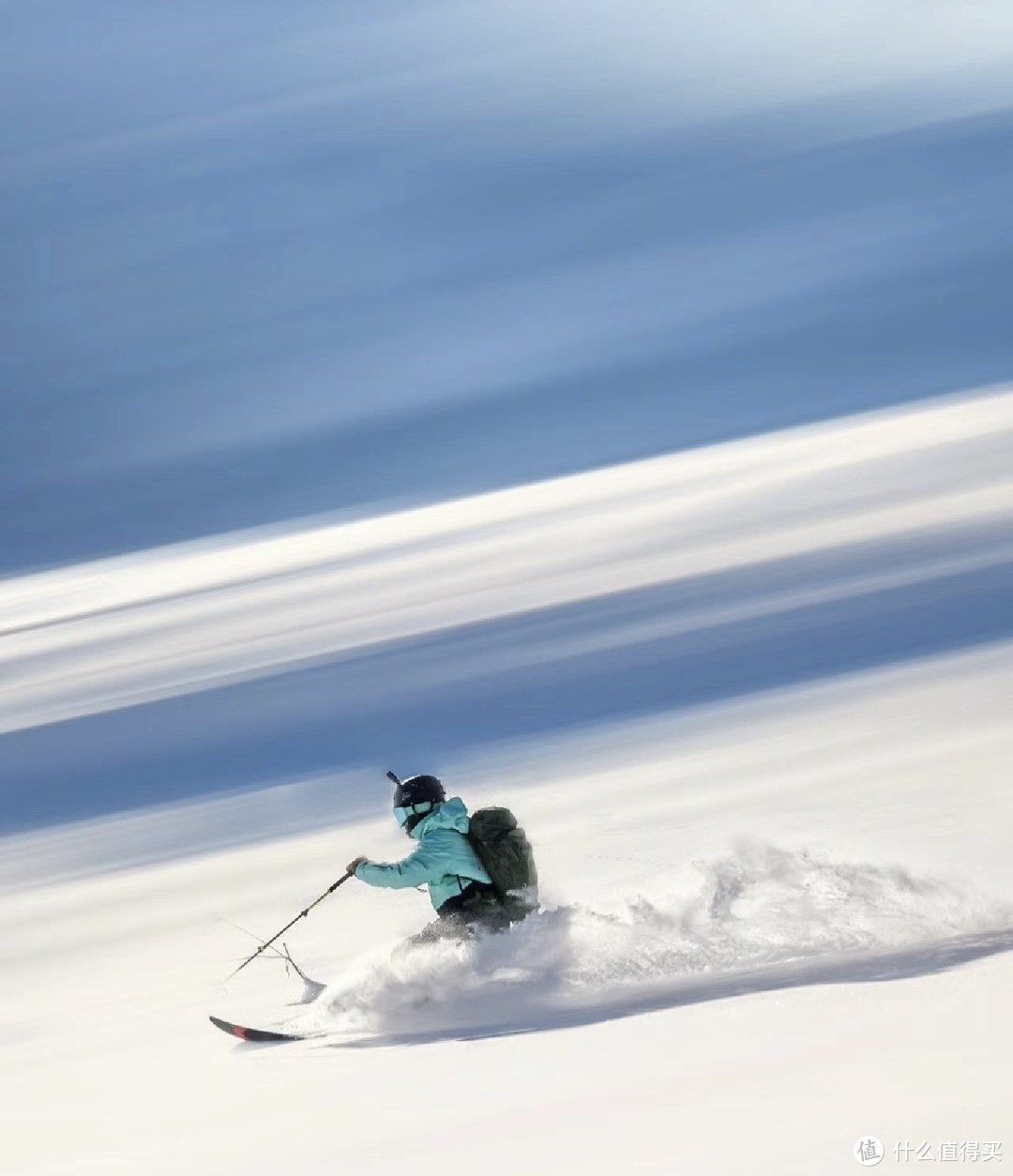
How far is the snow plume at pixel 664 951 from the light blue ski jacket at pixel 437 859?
189mm

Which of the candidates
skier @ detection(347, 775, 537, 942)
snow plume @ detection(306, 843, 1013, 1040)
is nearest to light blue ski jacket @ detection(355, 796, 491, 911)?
skier @ detection(347, 775, 537, 942)

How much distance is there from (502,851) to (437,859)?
0.54 ft

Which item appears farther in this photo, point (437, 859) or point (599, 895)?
point (599, 895)

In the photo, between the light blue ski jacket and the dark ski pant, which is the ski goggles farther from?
the dark ski pant

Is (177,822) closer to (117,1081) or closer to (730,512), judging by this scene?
(117,1081)

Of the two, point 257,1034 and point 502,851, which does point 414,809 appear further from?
point 257,1034

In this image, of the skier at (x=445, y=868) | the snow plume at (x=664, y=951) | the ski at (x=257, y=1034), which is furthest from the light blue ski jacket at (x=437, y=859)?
the ski at (x=257, y=1034)

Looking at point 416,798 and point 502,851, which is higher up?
point 416,798

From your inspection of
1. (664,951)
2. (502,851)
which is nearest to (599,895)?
(664,951)

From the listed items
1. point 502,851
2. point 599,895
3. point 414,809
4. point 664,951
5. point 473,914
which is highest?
point 414,809

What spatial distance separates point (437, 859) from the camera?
5.65 meters

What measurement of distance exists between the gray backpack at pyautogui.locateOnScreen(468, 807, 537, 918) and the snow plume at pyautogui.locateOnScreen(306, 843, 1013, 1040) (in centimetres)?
12

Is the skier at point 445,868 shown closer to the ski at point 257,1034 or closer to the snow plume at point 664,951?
the snow plume at point 664,951

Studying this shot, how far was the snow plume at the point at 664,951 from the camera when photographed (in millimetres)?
5363
